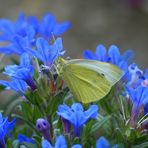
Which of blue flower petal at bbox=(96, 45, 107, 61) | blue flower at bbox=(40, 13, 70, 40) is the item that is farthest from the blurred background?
blue flower petal at bbox=(96, 45, 107, 61)

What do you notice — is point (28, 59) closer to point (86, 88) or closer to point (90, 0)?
point (86, 88)

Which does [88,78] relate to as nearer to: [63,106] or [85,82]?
[85,82]

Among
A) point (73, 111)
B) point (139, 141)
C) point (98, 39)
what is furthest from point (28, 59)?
point (98, 39)

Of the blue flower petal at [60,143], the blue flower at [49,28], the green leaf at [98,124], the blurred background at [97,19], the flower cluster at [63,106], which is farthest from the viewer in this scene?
the blurred background at [97,19]

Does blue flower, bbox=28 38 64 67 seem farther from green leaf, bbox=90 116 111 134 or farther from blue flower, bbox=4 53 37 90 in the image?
green leaf, bbox=90 116 111 134

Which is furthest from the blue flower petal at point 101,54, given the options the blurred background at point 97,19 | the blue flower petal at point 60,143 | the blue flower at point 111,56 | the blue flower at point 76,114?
the blurred background at point 97,19

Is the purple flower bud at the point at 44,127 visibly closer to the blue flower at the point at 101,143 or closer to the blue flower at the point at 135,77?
the blue flower at the point at 101,143
